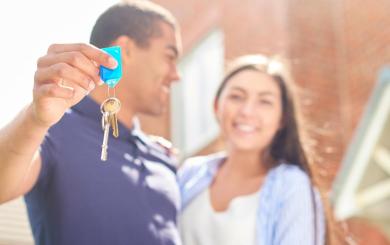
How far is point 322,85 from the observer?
15.4ft

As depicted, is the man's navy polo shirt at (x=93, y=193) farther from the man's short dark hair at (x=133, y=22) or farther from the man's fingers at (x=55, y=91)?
the man's fingers at (x=55, y=91)

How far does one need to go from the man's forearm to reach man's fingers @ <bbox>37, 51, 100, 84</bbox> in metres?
0.15

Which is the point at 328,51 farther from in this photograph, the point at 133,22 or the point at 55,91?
the point at 55,91

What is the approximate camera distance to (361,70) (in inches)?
178

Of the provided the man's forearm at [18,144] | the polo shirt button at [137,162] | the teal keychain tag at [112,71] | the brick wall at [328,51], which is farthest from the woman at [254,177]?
the brick wall at [328,51]

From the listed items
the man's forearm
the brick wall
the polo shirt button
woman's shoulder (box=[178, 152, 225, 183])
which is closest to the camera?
the man's forearm

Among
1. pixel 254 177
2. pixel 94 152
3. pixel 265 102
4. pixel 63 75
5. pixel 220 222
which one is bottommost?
pixel 220 222

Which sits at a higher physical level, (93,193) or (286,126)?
(286,126)

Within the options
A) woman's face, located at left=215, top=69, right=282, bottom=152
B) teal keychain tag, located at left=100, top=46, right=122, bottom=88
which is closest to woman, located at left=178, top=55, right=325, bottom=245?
woman's face, located at left=215, top=69, right=282, bottom=152

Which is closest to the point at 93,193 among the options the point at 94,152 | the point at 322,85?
the point at 94,152

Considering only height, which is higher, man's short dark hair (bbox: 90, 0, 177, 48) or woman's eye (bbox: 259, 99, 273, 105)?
man's short dark hair (bbox: 90, 0, 177, 48)

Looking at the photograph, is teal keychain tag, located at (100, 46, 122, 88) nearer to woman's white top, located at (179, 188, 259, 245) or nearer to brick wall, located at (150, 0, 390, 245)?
woman's white top, located at (179, 188, 259, 245)

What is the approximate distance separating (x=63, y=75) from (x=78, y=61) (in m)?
0.04

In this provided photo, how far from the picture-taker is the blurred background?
3.83 metres
